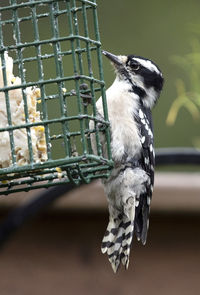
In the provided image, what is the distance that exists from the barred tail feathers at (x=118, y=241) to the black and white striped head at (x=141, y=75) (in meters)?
0.81

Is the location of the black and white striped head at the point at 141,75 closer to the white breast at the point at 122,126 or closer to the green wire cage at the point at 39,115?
the white breast at the point at 122,126

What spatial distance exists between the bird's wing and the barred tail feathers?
0.07m

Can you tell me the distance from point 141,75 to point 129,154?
58 centimetres

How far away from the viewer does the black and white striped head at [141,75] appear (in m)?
5.74

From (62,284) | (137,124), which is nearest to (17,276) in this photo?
(62,284)

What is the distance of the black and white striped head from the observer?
18.8 ft

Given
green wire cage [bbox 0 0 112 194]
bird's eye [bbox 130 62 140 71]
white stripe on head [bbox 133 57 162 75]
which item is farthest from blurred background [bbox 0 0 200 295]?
green wire cage [bbox 0 0 112 194]

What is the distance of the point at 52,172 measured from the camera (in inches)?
176

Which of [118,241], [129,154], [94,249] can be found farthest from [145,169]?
[94,249]

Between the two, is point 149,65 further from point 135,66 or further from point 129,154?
point 129,154

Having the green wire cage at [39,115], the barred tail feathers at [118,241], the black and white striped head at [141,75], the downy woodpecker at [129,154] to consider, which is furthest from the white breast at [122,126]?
the green wire cage at [39,115]

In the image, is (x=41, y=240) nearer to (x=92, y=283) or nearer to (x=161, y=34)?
(x=92, y=283)

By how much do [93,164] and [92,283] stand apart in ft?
5.42

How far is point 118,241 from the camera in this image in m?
5.56
